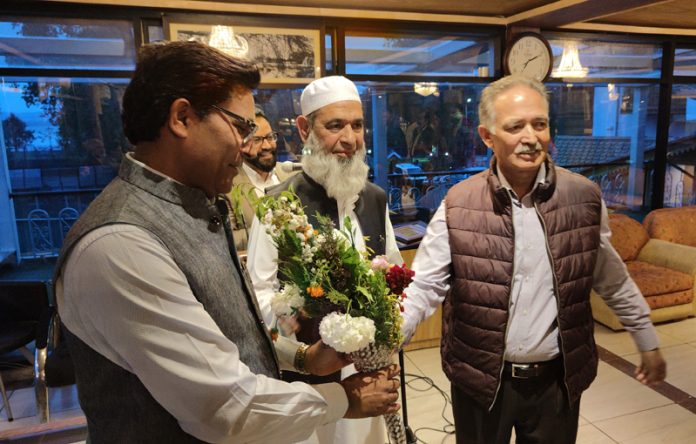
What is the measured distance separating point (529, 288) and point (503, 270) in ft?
0.37

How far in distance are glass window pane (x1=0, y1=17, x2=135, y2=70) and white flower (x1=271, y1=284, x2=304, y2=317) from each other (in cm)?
322

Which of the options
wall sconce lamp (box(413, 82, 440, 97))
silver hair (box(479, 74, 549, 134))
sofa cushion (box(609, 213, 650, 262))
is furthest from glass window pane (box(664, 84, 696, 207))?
silver hair (box(479, 74, 549, 134))

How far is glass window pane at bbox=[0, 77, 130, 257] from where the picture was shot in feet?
12.5

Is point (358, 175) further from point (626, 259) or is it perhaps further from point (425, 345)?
point (626, 259)

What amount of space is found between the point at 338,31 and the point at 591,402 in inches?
136

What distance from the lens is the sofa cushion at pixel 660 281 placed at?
428cm

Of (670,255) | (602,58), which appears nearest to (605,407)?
(670,255)

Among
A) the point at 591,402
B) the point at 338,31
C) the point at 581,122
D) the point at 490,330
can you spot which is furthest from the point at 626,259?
the point at 490,330

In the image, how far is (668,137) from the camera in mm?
5590

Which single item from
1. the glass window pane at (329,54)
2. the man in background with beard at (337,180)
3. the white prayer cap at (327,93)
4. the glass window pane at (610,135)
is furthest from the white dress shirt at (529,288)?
the glass window pane at (610,135)

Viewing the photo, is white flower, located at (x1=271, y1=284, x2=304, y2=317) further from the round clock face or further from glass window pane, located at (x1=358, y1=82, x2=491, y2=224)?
the round clock face

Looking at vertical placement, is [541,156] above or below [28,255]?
above

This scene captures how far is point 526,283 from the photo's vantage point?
1.70 meters

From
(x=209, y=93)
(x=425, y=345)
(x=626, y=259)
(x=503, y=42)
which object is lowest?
(x=425, y=345)
